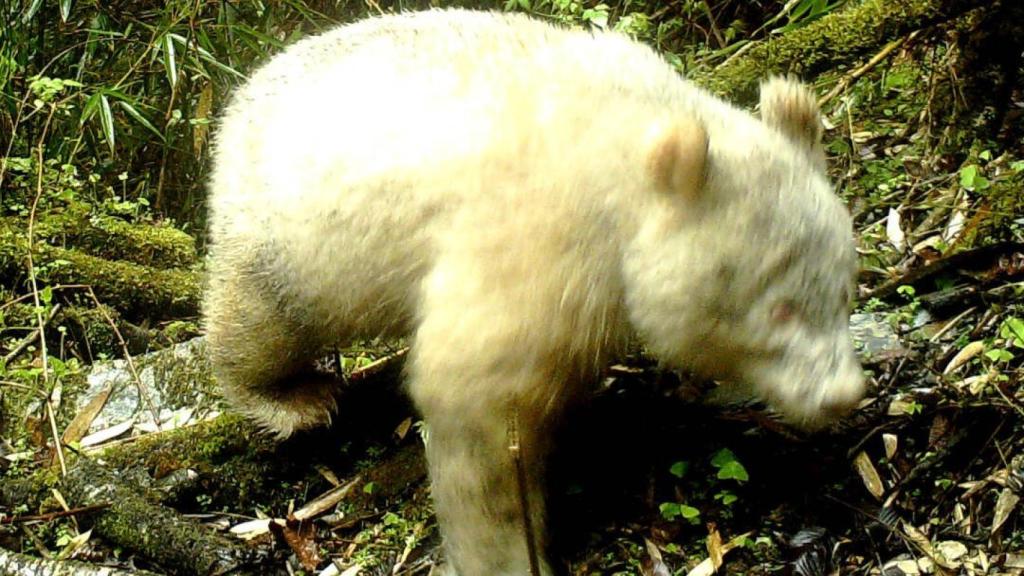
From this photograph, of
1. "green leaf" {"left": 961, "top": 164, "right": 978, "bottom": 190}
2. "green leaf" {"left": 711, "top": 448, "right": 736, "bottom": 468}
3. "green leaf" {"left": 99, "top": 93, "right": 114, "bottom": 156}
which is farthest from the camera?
"green leaf" {"left": 99, "top": 93, "right": 114, "bottom": 156}

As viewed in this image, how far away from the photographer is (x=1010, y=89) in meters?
4.76

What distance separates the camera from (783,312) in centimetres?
307

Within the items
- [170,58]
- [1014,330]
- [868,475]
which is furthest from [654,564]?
[170,58]

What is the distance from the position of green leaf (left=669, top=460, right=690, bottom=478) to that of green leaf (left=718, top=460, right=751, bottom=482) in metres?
0.18

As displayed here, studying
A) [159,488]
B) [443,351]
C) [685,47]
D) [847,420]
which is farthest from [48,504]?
[685,47]

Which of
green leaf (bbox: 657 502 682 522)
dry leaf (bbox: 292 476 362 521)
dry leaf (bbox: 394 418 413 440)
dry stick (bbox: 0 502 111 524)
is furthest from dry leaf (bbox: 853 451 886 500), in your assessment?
dry stick (bbox: 0 502 111 524)

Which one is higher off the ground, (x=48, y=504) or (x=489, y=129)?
(x=489, y=129)

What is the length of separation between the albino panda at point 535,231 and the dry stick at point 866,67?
168 centimetres

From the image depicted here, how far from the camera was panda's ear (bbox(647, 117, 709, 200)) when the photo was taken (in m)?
2.91

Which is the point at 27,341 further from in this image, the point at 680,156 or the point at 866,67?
the point at 866,67

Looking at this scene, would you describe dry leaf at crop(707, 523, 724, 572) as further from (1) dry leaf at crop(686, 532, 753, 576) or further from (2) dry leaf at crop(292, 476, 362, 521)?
(2) dry leaf at crop(292, 476, 362, 521)

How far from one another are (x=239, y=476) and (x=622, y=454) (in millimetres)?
1587

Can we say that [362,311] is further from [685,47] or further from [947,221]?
[685,47]

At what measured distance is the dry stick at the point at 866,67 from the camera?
4.88 m
